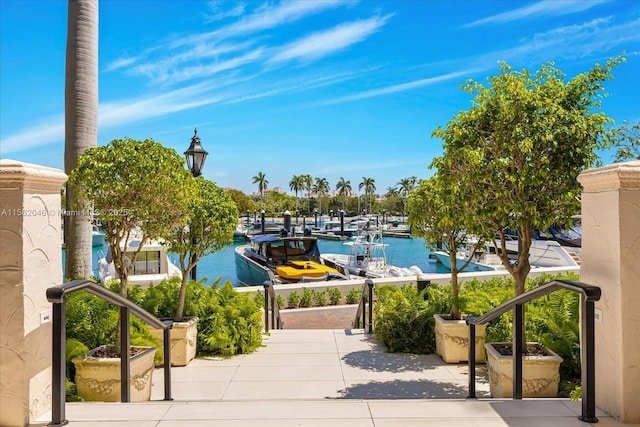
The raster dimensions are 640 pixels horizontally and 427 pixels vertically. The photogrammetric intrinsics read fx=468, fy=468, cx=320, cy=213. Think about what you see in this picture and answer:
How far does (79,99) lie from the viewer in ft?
24.1

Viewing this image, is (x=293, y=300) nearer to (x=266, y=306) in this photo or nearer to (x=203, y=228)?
(x=266, y=306)

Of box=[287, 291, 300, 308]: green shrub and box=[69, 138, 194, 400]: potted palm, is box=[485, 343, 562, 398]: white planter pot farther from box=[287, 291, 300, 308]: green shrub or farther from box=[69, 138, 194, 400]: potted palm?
box=[287, 291, 300, 308]: green shrub

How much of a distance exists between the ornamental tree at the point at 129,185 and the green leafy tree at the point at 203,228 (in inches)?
37.7

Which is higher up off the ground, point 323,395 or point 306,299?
point 323,395

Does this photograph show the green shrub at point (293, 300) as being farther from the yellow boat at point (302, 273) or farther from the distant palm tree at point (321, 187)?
the distant palm tree at point (321, 187)

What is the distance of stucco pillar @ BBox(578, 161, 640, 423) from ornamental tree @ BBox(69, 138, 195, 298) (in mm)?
4724

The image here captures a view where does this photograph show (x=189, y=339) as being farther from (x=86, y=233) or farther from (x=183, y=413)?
(x=183, y=413)

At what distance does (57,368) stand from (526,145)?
4.36 meters

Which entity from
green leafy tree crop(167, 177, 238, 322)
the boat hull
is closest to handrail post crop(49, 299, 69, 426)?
green leafy tree crop(167, 177, 238, 322)

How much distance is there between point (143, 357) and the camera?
5.15 meters

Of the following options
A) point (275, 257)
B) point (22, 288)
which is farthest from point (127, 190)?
point (275, 257)

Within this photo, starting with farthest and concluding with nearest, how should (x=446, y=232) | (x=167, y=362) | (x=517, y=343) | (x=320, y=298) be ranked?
(x=320, y=298) → (x=446, y=232) → (x=167, y=362) → (x=517, y=343)

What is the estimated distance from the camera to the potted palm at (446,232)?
5.62 m

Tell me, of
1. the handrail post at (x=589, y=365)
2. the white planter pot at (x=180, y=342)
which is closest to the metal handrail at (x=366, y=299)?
the white planter pot at (x=180, y=342)
